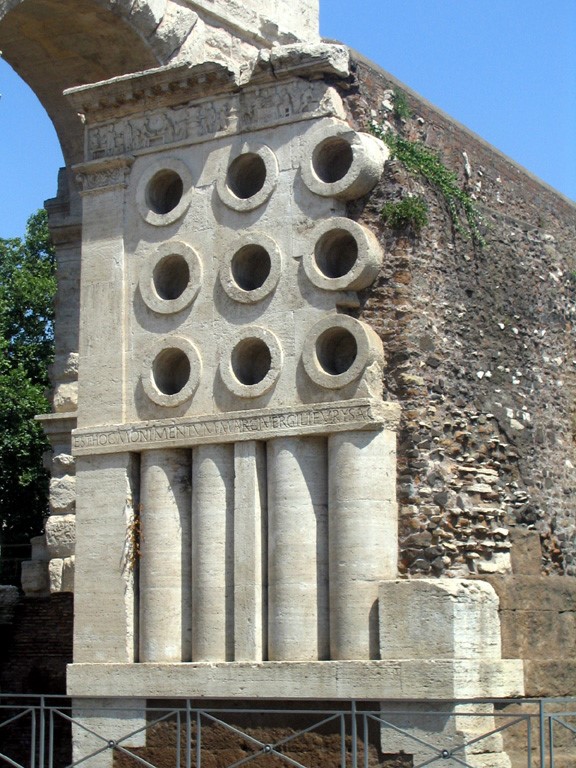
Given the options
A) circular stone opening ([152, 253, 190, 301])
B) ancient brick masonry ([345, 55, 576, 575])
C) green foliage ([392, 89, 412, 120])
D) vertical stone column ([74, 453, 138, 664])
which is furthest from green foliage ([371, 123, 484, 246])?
vertical stone column ([74, 453, 138, 664])

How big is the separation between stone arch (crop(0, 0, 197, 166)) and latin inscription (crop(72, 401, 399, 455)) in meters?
4.73

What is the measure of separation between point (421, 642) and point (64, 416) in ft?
21.1

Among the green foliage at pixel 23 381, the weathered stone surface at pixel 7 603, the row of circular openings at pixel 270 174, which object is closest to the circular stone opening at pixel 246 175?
the row of circular openings at pixel 270 174

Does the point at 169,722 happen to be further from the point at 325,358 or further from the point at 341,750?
the point at 325,358

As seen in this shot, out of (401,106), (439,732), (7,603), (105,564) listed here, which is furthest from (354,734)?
(7,603)

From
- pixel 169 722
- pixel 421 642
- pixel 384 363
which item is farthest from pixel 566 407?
pixel 169 722

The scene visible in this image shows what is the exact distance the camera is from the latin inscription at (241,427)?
1173cm

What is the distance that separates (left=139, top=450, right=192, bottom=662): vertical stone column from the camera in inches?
493

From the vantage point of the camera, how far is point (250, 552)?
12.1 metres

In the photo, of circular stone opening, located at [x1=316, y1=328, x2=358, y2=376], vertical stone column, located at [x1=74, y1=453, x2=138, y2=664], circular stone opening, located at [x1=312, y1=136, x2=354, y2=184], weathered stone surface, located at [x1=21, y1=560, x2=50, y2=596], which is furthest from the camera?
weathered stone surface, located at [x1=21, y1=560, x2=50, y2=596]

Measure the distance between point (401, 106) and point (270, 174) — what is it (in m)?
1.41

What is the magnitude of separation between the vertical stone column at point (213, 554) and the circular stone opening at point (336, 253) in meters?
1.73

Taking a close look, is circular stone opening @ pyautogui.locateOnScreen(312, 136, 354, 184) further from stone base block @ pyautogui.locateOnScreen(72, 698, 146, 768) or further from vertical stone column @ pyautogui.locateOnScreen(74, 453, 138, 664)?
stone base block @ pyautogui.locateOnScreen(72, 698, 146, 768)

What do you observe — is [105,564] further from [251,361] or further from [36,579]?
[36,579]
